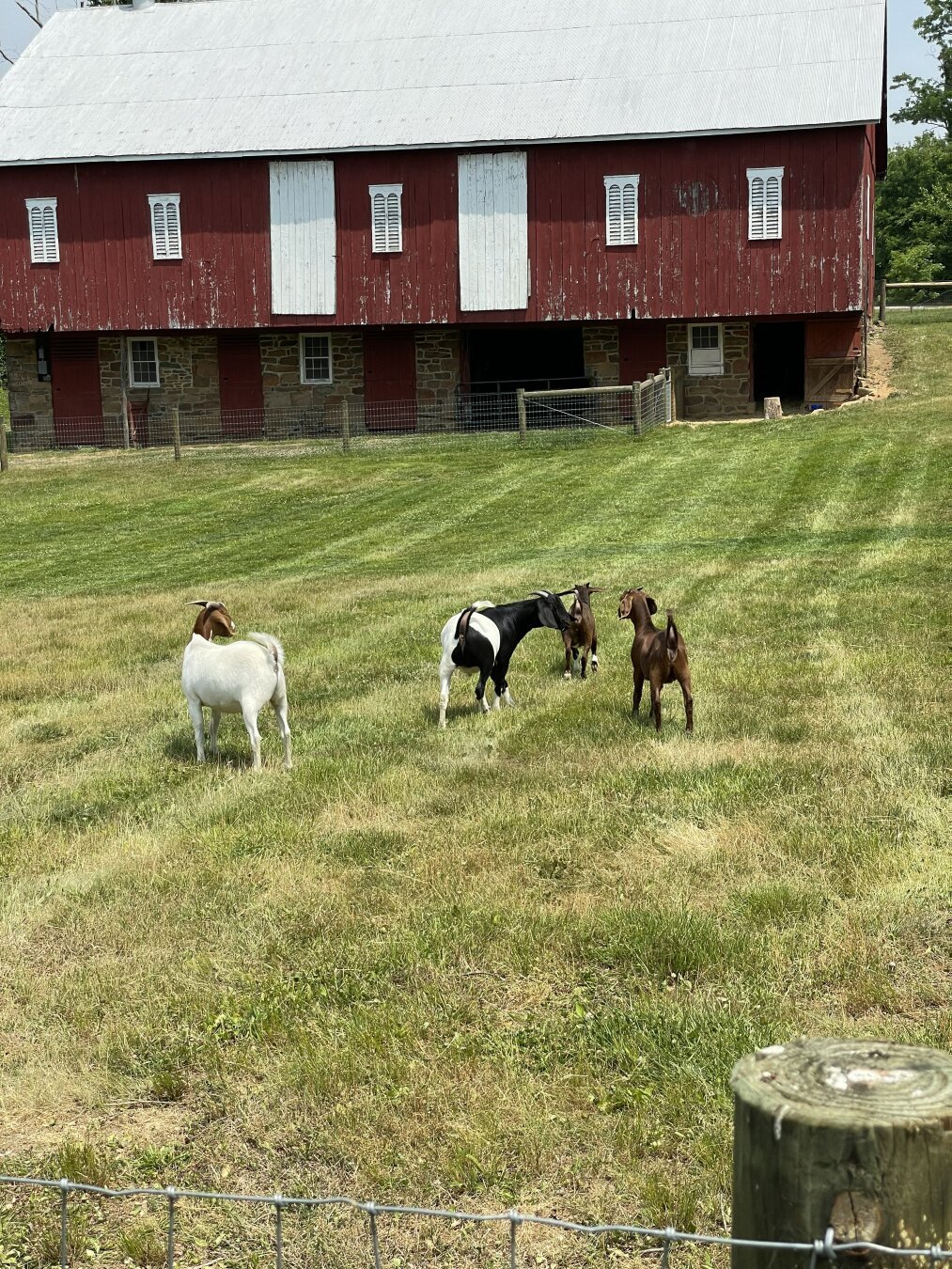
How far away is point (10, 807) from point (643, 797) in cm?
370

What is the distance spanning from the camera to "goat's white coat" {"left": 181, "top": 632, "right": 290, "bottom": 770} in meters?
9.31

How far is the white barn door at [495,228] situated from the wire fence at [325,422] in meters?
2.37

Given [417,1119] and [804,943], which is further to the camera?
[804,943]

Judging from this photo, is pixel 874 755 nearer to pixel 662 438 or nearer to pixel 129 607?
pixel 129 607

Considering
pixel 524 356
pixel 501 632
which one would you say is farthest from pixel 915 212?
pixel 501 632

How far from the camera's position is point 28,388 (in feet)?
126

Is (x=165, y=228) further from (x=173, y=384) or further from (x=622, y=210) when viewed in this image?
(x=622, y=210)

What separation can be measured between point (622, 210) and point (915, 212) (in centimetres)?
2647

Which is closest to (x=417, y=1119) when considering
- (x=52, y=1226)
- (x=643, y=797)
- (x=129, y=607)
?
(x=52, y=1226)

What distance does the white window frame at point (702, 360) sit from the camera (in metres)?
34.8

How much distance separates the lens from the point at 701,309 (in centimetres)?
3338

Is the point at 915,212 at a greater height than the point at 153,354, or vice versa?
the point at 915,212

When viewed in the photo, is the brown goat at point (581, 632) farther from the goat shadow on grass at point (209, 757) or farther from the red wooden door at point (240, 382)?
the red wooden door at point (240, 382)

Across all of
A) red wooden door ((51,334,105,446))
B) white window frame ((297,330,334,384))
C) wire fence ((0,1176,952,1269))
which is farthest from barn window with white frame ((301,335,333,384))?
wire fence ((0,1176,952,1269))
